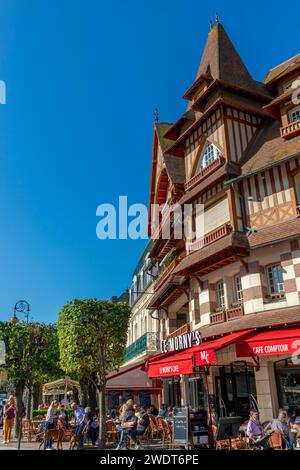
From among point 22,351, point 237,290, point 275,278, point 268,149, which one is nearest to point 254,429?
point 275,278

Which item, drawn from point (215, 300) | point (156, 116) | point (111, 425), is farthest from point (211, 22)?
point (111, 425)

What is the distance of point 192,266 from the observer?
17828 millimetres

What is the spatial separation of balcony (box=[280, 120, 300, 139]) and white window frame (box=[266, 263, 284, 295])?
195 inches

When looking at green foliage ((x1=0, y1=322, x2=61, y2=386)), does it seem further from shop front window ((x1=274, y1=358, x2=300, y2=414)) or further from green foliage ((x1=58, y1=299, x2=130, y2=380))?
shop front window ((x1=274, y1=358, x2=300, y2=414))

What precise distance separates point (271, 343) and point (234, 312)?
3169mm

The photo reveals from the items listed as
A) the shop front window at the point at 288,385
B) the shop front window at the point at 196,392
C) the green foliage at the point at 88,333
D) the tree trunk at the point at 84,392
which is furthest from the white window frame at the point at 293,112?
the tree trunk at the point at 84,392

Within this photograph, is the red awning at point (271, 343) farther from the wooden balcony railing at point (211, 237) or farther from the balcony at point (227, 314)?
the wooden balcony railing at point (211, 237)

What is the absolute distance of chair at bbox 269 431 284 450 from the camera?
10.6m

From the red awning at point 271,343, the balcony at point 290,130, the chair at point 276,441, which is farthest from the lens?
the balcony at point 290,130

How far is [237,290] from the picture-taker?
1662 centimetres

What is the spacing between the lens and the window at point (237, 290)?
53.8 ft

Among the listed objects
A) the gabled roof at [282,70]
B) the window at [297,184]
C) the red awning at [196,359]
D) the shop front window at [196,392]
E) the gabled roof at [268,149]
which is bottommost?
the shop front window at [196,392]

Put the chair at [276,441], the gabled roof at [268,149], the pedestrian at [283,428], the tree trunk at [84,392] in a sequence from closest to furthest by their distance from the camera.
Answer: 1. the pedestrian at [283,428]
2. the chair at [276,441]
3. the gabled roof at [268,149]
4. the tree trunk at [84,392]

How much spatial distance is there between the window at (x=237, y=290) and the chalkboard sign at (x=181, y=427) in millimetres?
4957
